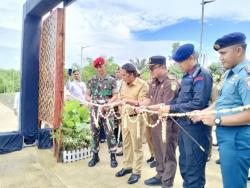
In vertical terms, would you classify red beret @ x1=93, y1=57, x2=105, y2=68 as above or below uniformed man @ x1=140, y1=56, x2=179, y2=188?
above

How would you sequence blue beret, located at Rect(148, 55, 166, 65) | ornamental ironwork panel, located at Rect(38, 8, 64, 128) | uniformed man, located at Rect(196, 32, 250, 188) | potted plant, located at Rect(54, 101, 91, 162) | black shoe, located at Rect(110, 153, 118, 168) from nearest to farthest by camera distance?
uniformed man, located at Rect(196, 32, 250, 188), blue beret, located at Rect(148, 55, 166, 65), black shoe, located at Rect(110, 153, 118, 168), ornamental ironwork panel, located at Rect(38, 8, 64, 128), potted plant, located at Rect(54, 101, 91, 162)

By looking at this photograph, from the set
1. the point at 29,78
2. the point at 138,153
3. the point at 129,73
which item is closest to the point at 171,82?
the point at 129,73

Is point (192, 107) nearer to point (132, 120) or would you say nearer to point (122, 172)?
point (132, 120)

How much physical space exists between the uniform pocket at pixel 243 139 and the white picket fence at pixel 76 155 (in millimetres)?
2983

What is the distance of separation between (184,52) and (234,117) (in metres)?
0.87

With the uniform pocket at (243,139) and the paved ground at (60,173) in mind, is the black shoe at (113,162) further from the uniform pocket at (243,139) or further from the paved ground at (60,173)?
the uniform pocket at (243,139)

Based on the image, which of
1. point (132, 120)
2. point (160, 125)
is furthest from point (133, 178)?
point (160, 125)

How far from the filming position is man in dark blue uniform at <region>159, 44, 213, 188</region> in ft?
8.18

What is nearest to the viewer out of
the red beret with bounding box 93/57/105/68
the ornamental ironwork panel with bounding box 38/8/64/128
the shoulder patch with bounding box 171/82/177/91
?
the shoulder patch with bounding box 171/82/177/91

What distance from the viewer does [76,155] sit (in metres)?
4.50

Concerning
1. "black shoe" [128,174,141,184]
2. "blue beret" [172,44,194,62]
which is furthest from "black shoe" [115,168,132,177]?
"blue beret" [172,44,194,62]

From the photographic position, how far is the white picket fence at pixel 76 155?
173 inches

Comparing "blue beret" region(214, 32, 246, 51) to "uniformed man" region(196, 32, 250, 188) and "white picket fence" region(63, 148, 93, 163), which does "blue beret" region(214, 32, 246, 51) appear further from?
"white picket fence" region(63, 148, 93, 163)

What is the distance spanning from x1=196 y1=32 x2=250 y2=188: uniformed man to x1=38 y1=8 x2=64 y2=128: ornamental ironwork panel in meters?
2.75
